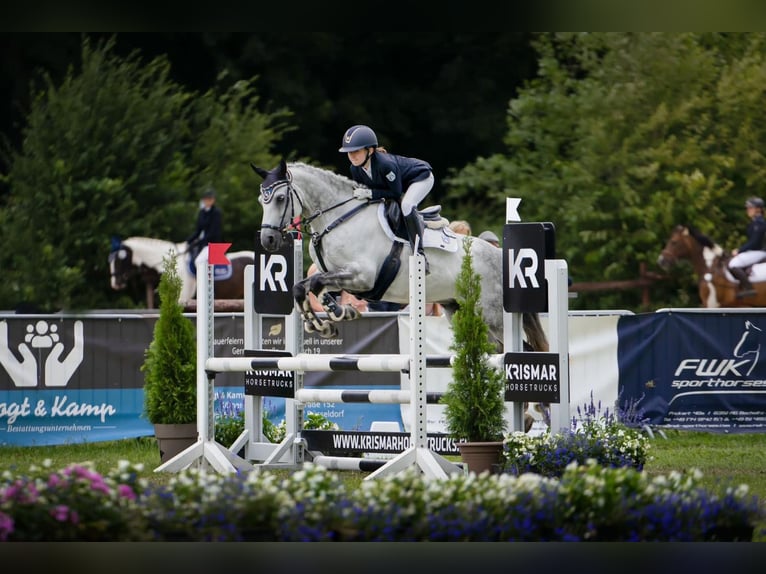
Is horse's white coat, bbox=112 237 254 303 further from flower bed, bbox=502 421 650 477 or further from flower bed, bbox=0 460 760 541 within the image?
flower bed, bbox=0 460 760 541

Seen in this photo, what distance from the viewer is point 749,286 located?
15.4 meters

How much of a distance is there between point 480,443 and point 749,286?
Result: 10087 mm

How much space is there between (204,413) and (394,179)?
1.78 metres

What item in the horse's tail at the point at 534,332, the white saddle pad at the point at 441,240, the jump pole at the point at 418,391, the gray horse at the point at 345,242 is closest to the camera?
the jump pole at the point at 418,391

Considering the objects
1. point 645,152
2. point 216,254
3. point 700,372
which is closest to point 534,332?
point 216,254

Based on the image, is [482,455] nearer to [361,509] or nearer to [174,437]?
[361,509]

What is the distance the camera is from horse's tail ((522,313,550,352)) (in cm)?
793

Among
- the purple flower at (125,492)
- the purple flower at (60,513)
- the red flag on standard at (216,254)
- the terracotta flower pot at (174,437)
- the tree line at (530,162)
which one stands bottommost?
the purple flower at (60,513)

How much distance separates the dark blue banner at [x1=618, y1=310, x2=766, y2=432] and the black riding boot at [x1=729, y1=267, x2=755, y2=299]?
Answer: 5603mm

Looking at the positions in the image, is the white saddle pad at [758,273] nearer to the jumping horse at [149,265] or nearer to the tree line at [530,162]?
the tree line at [530,162]

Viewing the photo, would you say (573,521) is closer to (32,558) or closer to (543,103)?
(32,558)

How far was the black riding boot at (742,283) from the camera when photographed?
15.4 meters

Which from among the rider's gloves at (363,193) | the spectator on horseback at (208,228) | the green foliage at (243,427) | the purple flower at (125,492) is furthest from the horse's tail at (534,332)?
the spectator on horseback at (208,228)

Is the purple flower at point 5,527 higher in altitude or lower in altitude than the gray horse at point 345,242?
lower
